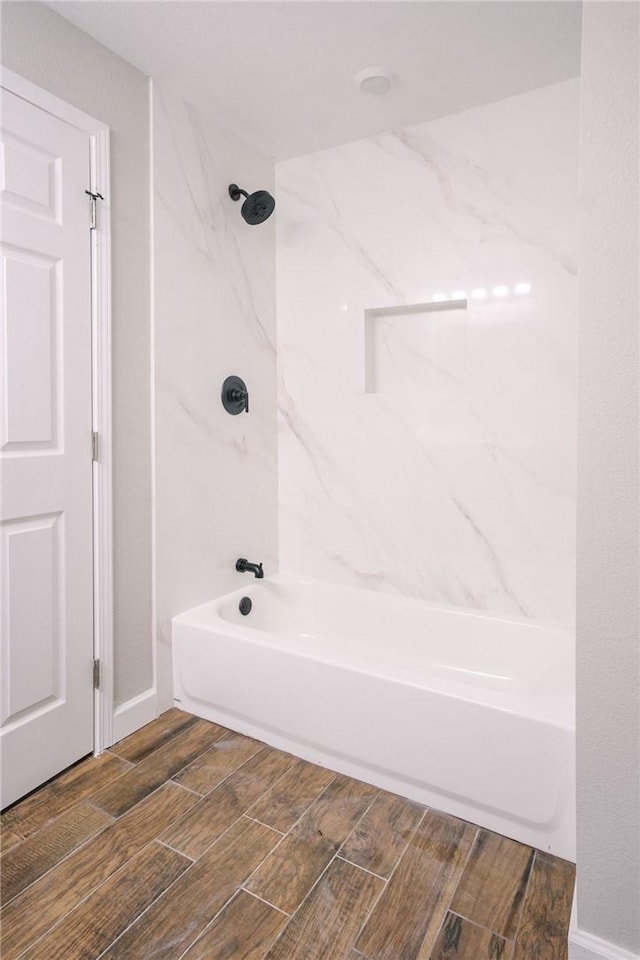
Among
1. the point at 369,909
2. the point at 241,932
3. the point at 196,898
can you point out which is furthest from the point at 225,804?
the point at 369,909

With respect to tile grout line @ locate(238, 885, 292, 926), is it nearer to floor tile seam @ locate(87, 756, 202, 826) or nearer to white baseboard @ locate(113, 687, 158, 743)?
floor tile seam @ locate(87, 756, 202, 826)

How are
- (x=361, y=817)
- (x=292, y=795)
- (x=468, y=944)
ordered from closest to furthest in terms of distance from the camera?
(x=468, y=944)
(x=361, y=817)
(x=292, y=795)

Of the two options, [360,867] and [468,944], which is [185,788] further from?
[468,944]

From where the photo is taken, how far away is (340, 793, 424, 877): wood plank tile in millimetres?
1572

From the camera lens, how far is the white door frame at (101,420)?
6.52 feet

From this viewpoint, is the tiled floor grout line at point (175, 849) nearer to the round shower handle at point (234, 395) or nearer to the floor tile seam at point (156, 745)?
the floor tile seam at point (156, 745)

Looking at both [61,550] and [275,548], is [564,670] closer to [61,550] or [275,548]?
[275,548]

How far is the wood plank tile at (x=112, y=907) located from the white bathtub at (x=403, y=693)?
614 millimetres

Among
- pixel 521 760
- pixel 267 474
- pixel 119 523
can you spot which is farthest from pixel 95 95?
pixel 521 760

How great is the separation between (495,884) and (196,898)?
76 centimetres

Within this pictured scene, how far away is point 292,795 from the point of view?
186cm

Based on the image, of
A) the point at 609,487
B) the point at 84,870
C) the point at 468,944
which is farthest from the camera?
the point at 84,870

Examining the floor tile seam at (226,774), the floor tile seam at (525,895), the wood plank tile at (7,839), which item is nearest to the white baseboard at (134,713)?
the floor tile seam at (226,774)

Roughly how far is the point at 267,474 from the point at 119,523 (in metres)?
0.96
